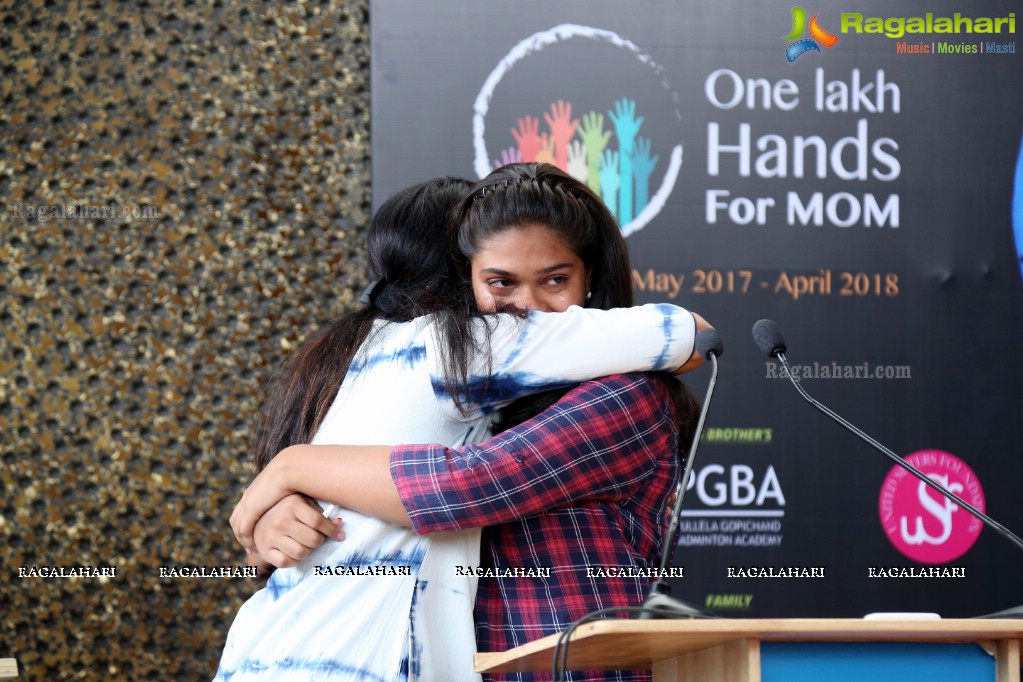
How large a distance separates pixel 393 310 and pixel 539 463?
1.24 feet

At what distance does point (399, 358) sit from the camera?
1461mm

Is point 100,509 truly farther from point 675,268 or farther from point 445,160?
point 675,268

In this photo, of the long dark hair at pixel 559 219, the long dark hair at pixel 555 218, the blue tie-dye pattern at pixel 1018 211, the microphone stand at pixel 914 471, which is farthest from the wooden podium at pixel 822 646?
the blue tie-dye pattern at pixel 1018 211

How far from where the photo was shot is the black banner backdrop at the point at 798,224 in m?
2.88

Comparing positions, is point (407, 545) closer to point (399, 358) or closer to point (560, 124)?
point (399, 358)

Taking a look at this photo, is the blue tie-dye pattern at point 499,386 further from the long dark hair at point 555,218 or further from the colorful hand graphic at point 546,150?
the colorful hand graphic at point 546,150

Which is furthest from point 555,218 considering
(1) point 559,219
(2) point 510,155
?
(2) point 510,155

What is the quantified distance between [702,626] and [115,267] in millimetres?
2319

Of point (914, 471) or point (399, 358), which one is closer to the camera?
point (914, 471)

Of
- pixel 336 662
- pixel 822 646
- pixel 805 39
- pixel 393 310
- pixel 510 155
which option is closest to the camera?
pixel 822 646

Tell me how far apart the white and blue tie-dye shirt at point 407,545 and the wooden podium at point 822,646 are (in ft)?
0.78

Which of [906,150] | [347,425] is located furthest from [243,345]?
[906,150]

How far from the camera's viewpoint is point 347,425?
1461mm

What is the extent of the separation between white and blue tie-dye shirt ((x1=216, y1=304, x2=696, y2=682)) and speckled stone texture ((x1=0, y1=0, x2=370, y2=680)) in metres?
1.55
